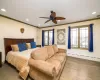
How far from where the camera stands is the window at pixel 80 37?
13.2ft

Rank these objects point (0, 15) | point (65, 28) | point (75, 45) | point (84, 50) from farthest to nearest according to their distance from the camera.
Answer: point (65, 28)
point (75, 45)
point (84, 50)
point (0, 15)

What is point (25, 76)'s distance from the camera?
1898 mm

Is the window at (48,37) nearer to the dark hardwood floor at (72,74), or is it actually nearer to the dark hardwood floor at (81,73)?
the dark hardwood floor at (81,73)

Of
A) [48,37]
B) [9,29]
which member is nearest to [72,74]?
[9,29]

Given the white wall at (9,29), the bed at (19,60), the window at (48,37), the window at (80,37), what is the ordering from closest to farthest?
the bed at (19,60) → the white wall at (9,29) → the window at (80,37) → the window at (48,37)

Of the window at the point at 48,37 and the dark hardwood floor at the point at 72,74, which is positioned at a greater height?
the window at the point at 48,37

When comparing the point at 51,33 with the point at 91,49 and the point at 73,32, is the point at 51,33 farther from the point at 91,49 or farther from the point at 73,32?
the point at 91,49

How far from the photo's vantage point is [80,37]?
425 centimetres

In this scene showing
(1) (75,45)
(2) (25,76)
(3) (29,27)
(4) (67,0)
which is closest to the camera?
(2) (25,76)

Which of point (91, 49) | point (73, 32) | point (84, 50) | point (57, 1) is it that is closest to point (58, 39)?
point (73, 32)

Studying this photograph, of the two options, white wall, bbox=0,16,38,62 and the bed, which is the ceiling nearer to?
white wall, bbox=0,16,38,62

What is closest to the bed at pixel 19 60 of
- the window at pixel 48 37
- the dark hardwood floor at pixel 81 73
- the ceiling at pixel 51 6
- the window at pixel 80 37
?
the dark hardwood floor at pixel 81 73

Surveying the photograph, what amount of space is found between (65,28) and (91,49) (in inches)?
88.3

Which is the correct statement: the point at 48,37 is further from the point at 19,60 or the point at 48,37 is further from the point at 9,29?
the point at 19,60
